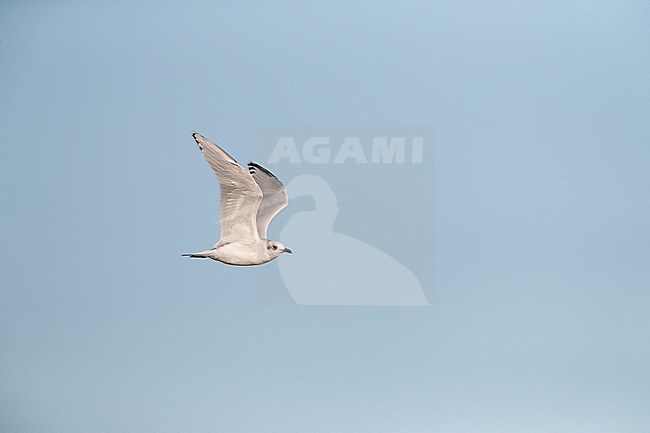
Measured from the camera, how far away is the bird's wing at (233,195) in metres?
2.89

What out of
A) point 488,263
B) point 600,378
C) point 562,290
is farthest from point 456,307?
point 600,378

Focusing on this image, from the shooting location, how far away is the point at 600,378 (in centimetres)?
387

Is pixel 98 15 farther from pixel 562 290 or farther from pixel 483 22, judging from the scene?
pixel 562 290

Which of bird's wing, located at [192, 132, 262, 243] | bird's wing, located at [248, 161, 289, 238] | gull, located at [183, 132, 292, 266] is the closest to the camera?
bird's wing, located at [192, 132, 262, 243]

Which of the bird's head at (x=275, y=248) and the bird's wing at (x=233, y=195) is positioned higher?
the bird's wing at (x=233, y=195)

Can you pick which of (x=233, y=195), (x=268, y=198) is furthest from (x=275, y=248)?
(x=233, y=195)

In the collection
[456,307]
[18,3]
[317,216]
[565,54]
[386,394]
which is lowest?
[386,394]

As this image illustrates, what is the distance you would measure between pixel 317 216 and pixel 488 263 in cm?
89

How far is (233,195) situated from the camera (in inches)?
126

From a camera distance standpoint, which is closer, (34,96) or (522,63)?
(522,63)

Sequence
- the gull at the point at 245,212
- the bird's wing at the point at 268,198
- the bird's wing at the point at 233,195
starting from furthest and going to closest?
the bird's wing at the point at 268,198 → the gull at the point at 245,212 → the bird's wing at the point at 233,195

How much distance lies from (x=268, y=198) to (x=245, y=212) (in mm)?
190

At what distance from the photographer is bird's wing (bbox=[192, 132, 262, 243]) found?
2890mm

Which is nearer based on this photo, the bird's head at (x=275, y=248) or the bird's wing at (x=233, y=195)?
the bird's wing at (x=233, y=195)
